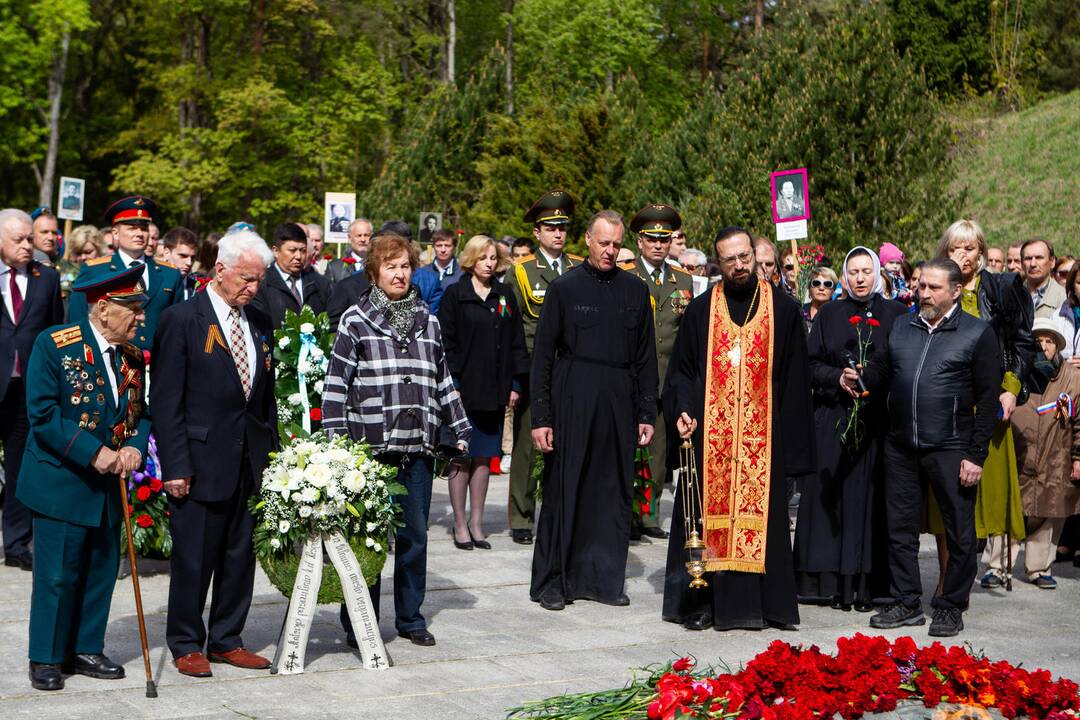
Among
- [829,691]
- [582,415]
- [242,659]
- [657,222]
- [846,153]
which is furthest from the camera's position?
[846,153]

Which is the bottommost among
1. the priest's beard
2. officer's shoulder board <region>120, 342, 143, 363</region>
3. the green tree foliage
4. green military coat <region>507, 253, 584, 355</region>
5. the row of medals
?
the row of medals

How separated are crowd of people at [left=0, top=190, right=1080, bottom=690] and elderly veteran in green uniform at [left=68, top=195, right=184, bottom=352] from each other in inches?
1.1

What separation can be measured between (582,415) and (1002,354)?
2819mm

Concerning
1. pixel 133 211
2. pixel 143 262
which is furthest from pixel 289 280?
pixel 143 262

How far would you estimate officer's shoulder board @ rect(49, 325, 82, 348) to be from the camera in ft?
22.6

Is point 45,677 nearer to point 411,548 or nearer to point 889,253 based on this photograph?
point 411,548

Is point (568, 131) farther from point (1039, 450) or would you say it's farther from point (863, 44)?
point (1039, 450)

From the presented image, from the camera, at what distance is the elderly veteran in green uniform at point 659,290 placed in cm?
1122

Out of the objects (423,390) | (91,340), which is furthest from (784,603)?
(91,340)

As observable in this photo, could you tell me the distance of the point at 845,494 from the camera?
363 inches

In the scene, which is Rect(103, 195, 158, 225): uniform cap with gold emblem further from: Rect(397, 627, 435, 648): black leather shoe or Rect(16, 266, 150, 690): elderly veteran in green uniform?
Rect(397, 627, 435, 648): black leather shoe

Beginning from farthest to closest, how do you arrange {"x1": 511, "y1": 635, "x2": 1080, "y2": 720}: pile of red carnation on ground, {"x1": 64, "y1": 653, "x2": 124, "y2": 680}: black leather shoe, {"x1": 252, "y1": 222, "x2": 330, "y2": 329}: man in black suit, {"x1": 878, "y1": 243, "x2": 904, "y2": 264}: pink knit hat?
{"x1": 878, "y1": 243, "x2": 904, "y2": 264}: pink knit hat, {"x1": 252, "y1": 222, "x2": 330, "y2": 329}: man in black suit, {"x1": 64, "y1": 653, "x2": 124, "y2": 680}: black leather shoe, {"x1": 511, "y1": 635, "x2": 1080, "y2": 720}: pile of red carnation on ground

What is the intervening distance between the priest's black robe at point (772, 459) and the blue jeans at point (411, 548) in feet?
5.48

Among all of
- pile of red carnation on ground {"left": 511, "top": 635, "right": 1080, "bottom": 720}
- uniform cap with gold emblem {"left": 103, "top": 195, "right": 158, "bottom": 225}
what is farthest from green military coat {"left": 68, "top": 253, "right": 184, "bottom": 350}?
pile of red carnation on ground {"left": 511, "top": 635, "right": 1080, "bottom": 720}
